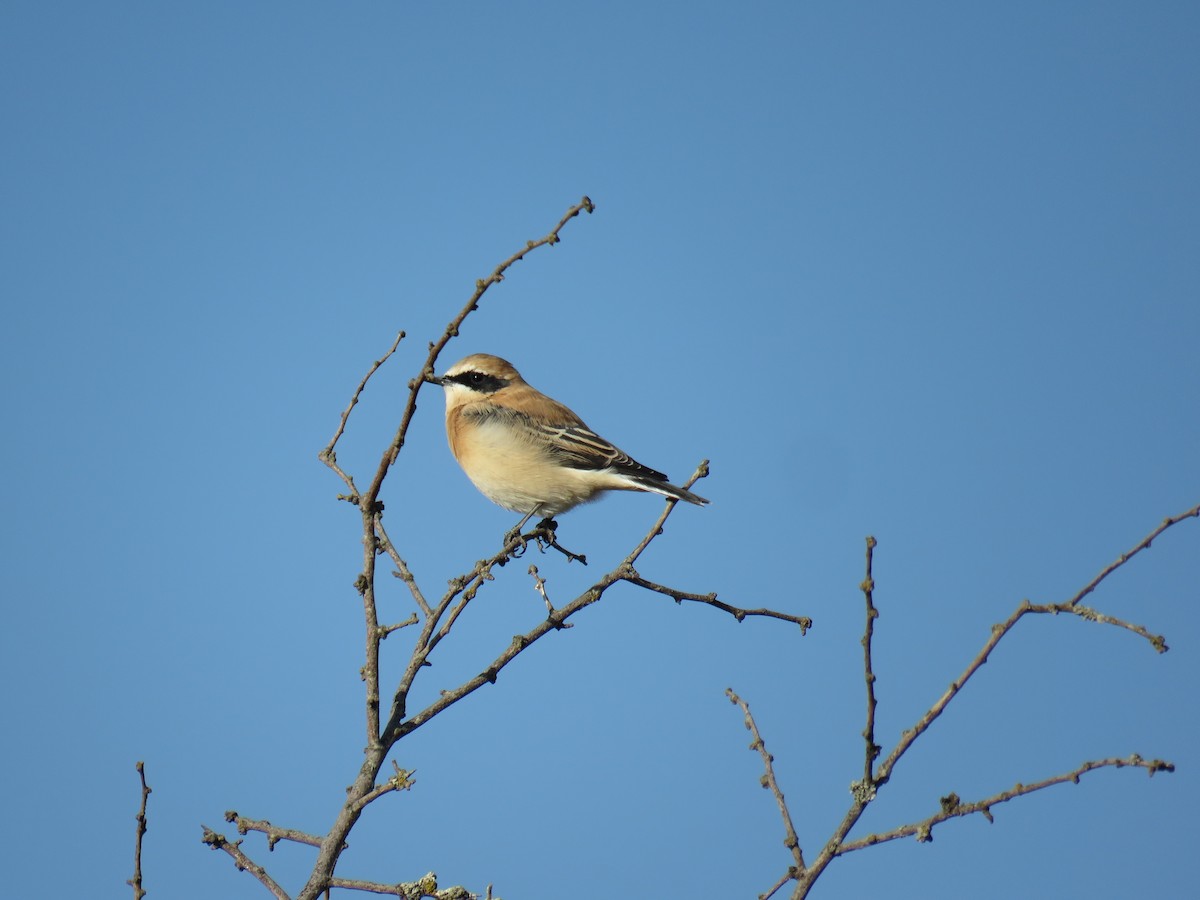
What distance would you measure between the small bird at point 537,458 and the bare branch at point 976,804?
5346 mm

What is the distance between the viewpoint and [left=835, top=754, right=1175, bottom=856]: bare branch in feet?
10.7

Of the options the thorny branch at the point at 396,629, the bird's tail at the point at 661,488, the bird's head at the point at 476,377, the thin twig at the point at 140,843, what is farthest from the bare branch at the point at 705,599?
the bird's head at the point at 476,377

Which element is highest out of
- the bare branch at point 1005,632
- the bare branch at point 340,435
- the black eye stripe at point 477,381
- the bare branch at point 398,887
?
the black eye stripe at point 477,381

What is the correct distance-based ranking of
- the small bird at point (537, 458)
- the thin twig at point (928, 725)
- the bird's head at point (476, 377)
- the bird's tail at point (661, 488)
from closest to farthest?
1. the thin twig at point (928, 725)
2. the bird's tail at point (661, 488)
3. the small bird at point (537, 458)
4. the bird's head at point (476, 377)

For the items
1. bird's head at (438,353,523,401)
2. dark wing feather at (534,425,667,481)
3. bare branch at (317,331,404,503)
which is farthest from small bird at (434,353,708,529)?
bare branch at (317,331,404,503)

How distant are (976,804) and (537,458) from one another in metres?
6.04

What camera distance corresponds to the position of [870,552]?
11.5 feet

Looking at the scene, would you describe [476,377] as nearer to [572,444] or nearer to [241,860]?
[572,444]

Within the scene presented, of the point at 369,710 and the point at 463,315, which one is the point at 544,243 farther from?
the point at 369,710

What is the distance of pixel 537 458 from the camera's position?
9141mm

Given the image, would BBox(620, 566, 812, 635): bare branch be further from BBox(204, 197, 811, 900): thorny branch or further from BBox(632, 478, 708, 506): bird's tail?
BBox(632, 478, 708, 506): bird's tail

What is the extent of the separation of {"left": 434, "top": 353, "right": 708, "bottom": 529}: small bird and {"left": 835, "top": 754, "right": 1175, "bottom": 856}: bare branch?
535cm

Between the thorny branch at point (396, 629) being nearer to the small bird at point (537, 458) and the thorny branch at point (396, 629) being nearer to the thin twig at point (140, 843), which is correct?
the thin twig at point (140, 843)

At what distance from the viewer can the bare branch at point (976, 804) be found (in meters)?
3.26
